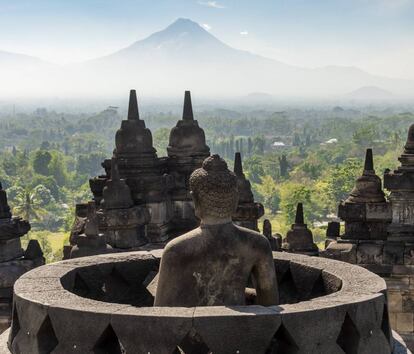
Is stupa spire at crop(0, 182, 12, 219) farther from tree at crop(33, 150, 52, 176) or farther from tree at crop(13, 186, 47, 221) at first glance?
tree at crop(33, 150, 52, 176)

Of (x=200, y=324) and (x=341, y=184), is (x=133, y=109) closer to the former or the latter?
(x=200, y=324)

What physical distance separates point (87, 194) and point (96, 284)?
9284 cm

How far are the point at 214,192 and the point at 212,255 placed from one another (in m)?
0.45

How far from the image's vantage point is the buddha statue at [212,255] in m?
5.23

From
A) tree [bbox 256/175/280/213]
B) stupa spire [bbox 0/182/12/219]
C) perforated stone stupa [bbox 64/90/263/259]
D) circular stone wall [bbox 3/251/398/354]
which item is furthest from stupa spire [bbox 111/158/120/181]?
tree [bbox 256/175/280/213]

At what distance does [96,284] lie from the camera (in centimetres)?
631

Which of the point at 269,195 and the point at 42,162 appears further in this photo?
the point at 42,162

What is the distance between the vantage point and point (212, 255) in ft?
17.1

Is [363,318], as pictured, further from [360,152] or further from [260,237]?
[360,152]

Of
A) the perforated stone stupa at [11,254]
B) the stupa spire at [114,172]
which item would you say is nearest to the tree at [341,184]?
the stupa spire at [114,172]

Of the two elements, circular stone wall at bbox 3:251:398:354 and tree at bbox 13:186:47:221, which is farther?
tree at bbox 13:186:47:221

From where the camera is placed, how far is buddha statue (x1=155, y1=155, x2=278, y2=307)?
5234 millimetres

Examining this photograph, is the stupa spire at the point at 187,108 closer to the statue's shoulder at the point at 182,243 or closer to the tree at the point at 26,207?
the statue's shoulder at the point at 182,243

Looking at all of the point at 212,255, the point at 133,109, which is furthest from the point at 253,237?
the point at 133,109
